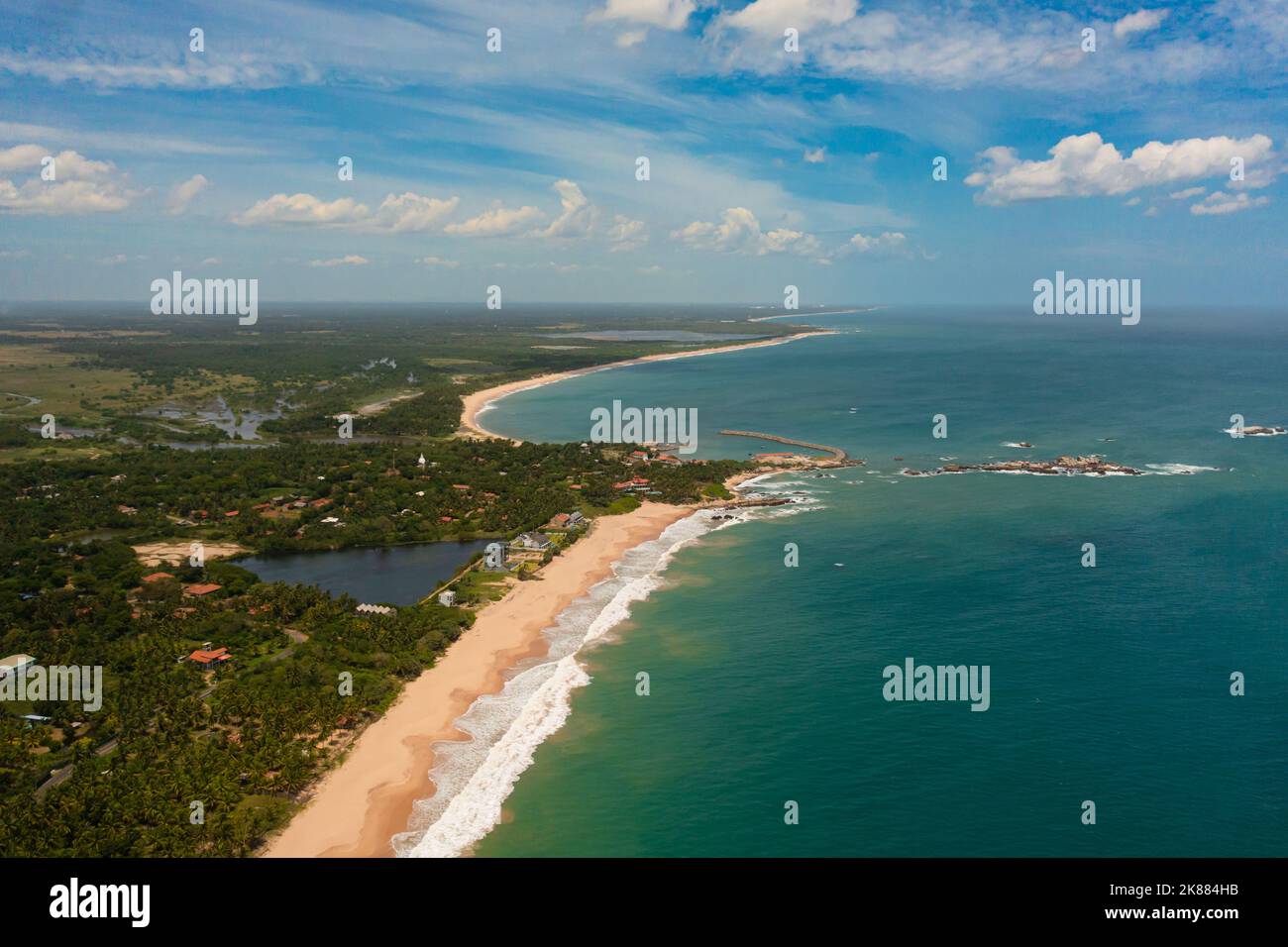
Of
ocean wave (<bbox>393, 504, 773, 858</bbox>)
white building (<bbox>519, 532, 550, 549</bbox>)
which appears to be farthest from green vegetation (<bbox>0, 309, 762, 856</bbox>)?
ocean wave (<bbox>393, 504, 773, 858</bbox>)

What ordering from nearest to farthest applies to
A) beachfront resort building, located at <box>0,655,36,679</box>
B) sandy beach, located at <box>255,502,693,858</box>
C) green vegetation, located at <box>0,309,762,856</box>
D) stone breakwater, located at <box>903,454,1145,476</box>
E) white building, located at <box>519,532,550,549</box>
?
sandy beach, located at <box>255,502,693,858</box> → green vegetation, located at <box>0,309,762,856</box> → beachfront resort building, located at <box>0,655,36,679</box> → white building, located at <box>519,532,550,549</box> → stone breakwater, located at <box>903,454,1145,476</box>

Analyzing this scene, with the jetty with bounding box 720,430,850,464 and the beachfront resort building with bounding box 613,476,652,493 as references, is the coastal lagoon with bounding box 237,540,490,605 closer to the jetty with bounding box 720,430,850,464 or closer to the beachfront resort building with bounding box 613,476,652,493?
the beachfront resort building with bounding box 613,476,652,493

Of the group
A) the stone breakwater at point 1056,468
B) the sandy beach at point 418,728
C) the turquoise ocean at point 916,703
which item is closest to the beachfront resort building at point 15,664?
the sandy beach at point 418,728

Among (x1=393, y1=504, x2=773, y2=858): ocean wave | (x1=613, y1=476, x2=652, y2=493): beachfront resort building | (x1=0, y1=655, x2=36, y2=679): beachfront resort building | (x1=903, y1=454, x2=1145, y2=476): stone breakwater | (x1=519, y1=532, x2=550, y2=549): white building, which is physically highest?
(x1=903, y1=454, x2=1145, y2=476): stone breakwater

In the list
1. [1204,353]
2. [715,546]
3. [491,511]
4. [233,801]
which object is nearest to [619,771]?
[233,801]

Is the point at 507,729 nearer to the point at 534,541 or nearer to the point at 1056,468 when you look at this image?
the point at 534,541
